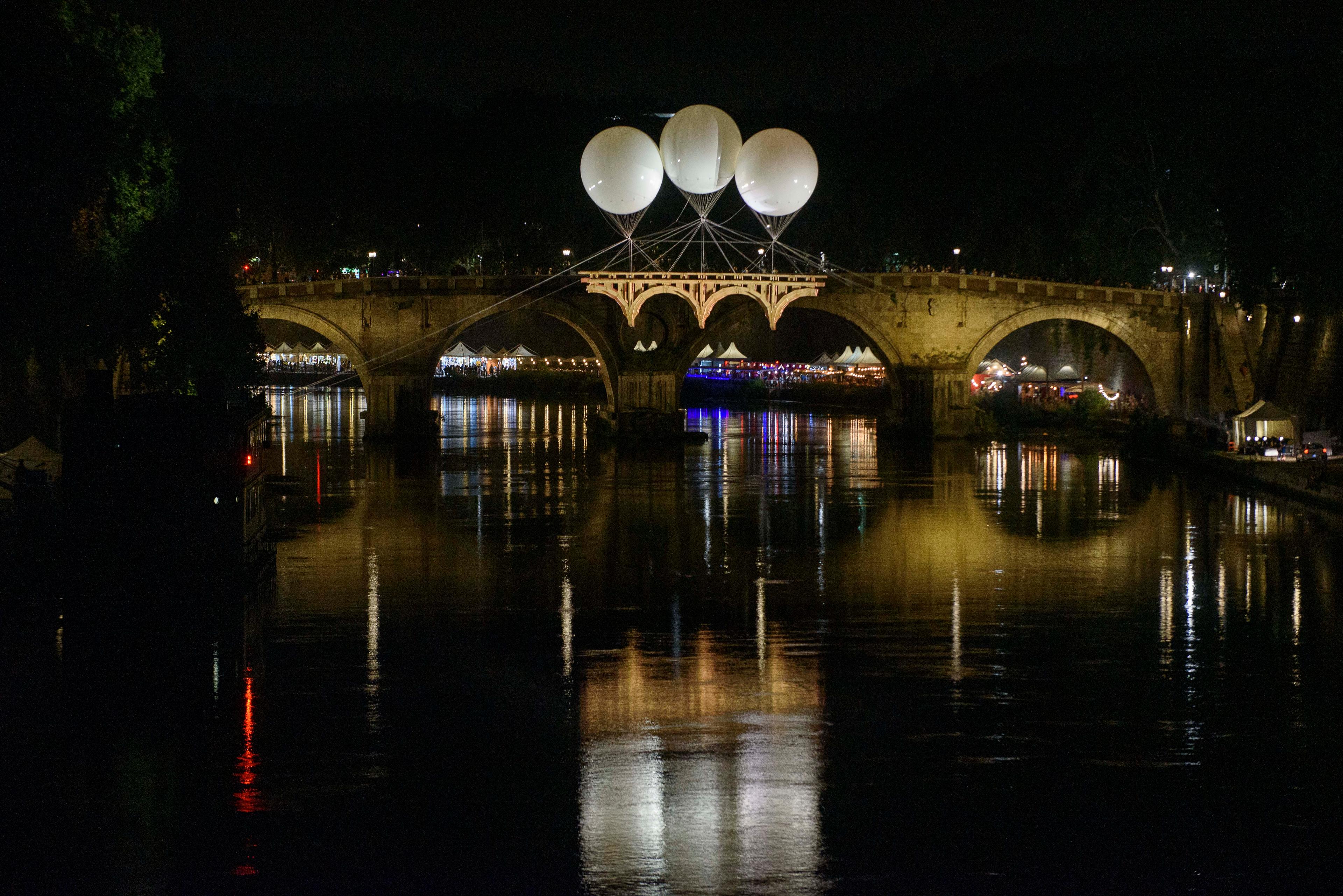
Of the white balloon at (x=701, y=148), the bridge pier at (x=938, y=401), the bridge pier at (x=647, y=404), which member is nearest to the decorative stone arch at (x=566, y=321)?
the bridge pier at (x=647, y=404)

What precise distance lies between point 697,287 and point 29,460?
30.1m

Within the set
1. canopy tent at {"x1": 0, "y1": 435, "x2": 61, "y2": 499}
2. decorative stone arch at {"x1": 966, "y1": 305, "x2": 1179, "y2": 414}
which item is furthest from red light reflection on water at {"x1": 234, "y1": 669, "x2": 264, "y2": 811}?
decorative stone arch at {"x1": 966, "y1": 305, "x2": 1179, "y2": 414}

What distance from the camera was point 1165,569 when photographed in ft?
86.0

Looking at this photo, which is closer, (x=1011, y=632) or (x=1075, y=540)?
(x=1011, y=632)

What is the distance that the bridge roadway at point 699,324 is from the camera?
2235 inches

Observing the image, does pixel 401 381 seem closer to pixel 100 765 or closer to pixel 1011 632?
pixel 1011 632

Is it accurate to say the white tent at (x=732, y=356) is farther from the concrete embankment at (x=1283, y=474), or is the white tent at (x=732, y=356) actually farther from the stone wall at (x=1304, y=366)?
the concrete embankment at (x=1283, y=474)

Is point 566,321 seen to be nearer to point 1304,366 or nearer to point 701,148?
point 701,148

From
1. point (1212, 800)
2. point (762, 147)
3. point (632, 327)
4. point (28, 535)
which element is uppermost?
point (762, 147)

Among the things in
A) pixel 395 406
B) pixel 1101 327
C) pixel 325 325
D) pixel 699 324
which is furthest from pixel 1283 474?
pixel 325 325

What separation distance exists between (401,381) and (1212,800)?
155 ft

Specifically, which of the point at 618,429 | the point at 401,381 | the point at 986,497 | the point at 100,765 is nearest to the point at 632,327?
Result: the point at 618,429

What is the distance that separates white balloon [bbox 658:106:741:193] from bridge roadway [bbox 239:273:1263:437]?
11660 millimetres

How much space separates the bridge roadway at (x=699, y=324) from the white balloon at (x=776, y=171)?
1053 centimetres
